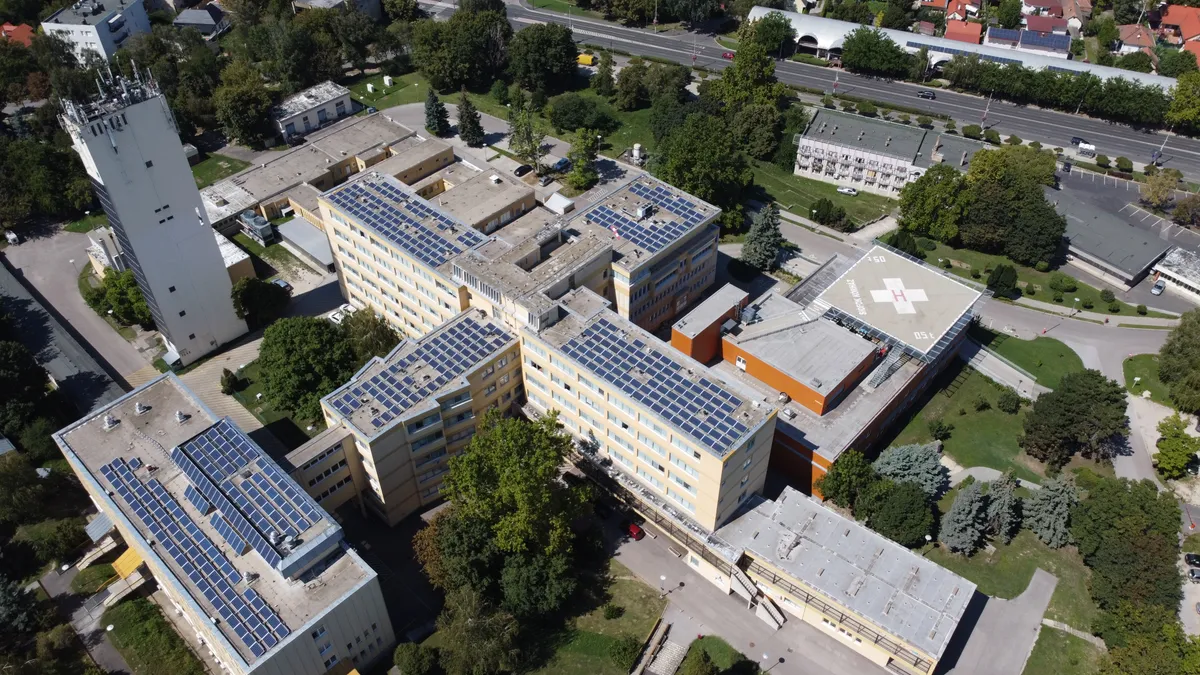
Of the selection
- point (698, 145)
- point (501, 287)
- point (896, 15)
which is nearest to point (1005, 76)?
point (896, 15)

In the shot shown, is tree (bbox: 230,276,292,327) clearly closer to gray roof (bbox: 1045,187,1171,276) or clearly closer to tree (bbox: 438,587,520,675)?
tree (bbox: 438,587,520,675)

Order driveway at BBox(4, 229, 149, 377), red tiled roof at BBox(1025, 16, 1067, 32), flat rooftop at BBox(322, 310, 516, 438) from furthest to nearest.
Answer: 1. red tiled roof at BBox(1025, 16, 1067, 32)
2. driveway at BBox(4, 229, 149, 377)
3. flat rooftop at BBox(322, 310, 516, 438)

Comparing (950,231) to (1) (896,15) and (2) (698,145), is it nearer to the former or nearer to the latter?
(2) (698,145)

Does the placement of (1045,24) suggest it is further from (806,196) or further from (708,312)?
(708,312)

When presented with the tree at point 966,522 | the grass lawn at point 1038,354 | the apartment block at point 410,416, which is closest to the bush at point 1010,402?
the grass lawn at point 1038,354

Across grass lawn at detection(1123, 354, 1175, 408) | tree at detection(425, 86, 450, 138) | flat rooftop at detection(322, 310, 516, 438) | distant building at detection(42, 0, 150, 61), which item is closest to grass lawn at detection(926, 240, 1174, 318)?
grass lawn at detection(1123, 354, 1175, 408)

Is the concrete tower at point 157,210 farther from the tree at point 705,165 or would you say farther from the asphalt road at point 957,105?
the asphalt road at point 957,105
